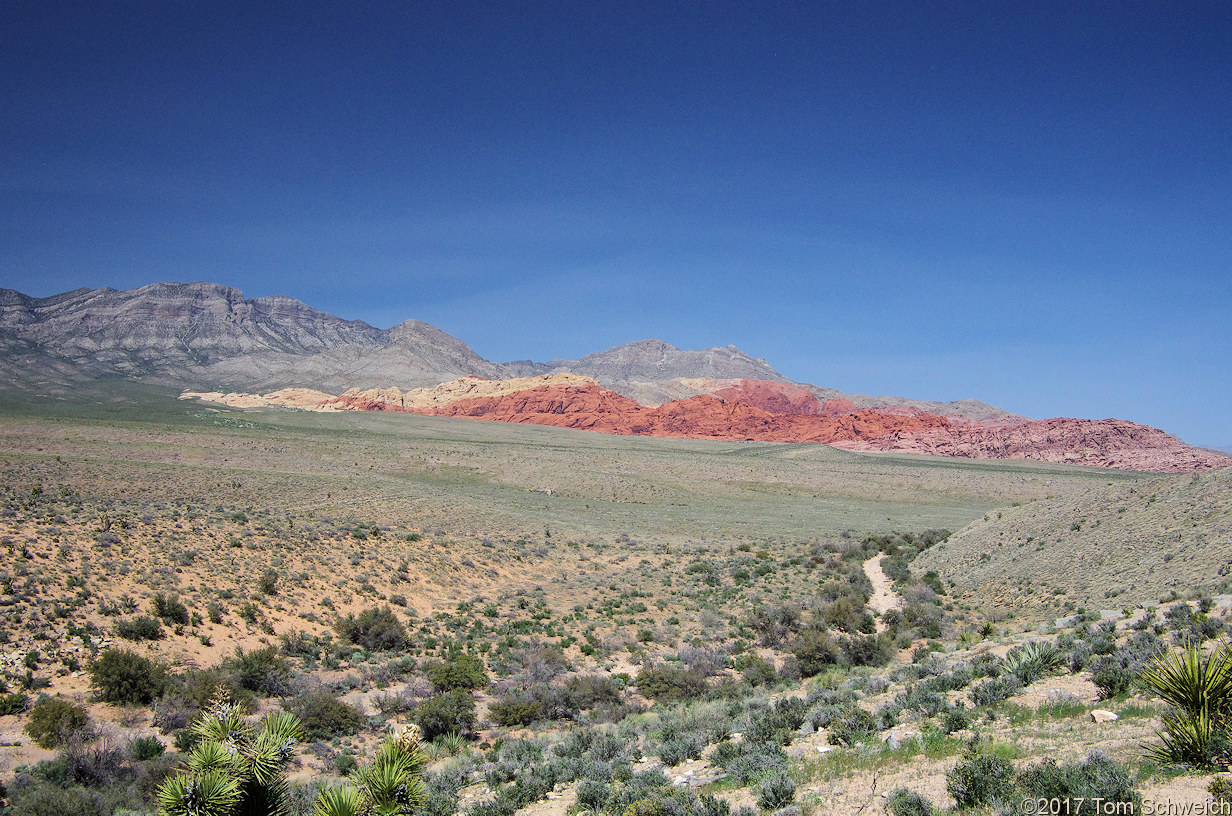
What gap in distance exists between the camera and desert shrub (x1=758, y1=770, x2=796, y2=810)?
686cm

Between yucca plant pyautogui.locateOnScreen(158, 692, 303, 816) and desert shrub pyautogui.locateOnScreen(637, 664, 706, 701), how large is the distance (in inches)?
376

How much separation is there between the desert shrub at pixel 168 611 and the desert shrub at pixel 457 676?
6671 mm

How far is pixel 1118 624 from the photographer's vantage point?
13.5 meters

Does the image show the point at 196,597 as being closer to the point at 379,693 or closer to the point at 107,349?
the point at 379,693

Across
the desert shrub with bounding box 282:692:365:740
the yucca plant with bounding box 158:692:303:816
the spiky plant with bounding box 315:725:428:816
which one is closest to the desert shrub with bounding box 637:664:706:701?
the desert shrub with bounding box 282:692:365:740

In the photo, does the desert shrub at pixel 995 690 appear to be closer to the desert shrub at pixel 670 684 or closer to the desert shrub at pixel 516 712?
the desert shrub at pixel 670 684

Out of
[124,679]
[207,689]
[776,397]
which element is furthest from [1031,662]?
[776,397]

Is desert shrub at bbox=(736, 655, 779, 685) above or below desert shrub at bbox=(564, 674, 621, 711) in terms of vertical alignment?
above

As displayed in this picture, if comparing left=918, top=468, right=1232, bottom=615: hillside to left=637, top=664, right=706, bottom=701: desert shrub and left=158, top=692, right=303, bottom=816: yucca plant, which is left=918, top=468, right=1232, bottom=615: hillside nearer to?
left=637, top=664, right=706, bottom=701: desert shrub

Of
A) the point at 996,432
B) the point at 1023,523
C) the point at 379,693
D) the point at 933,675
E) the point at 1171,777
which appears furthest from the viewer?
the point at 996,432

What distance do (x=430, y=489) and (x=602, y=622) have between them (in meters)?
26.0

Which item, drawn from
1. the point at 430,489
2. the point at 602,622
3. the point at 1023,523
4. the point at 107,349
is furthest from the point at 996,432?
the point at 107,349

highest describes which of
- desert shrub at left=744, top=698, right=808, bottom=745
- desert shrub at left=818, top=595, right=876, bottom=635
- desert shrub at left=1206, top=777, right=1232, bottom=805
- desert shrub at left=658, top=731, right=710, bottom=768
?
desert shrub at left=1206, top=777, right=1232, bottom=805

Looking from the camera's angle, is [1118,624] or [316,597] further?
[316,597]
